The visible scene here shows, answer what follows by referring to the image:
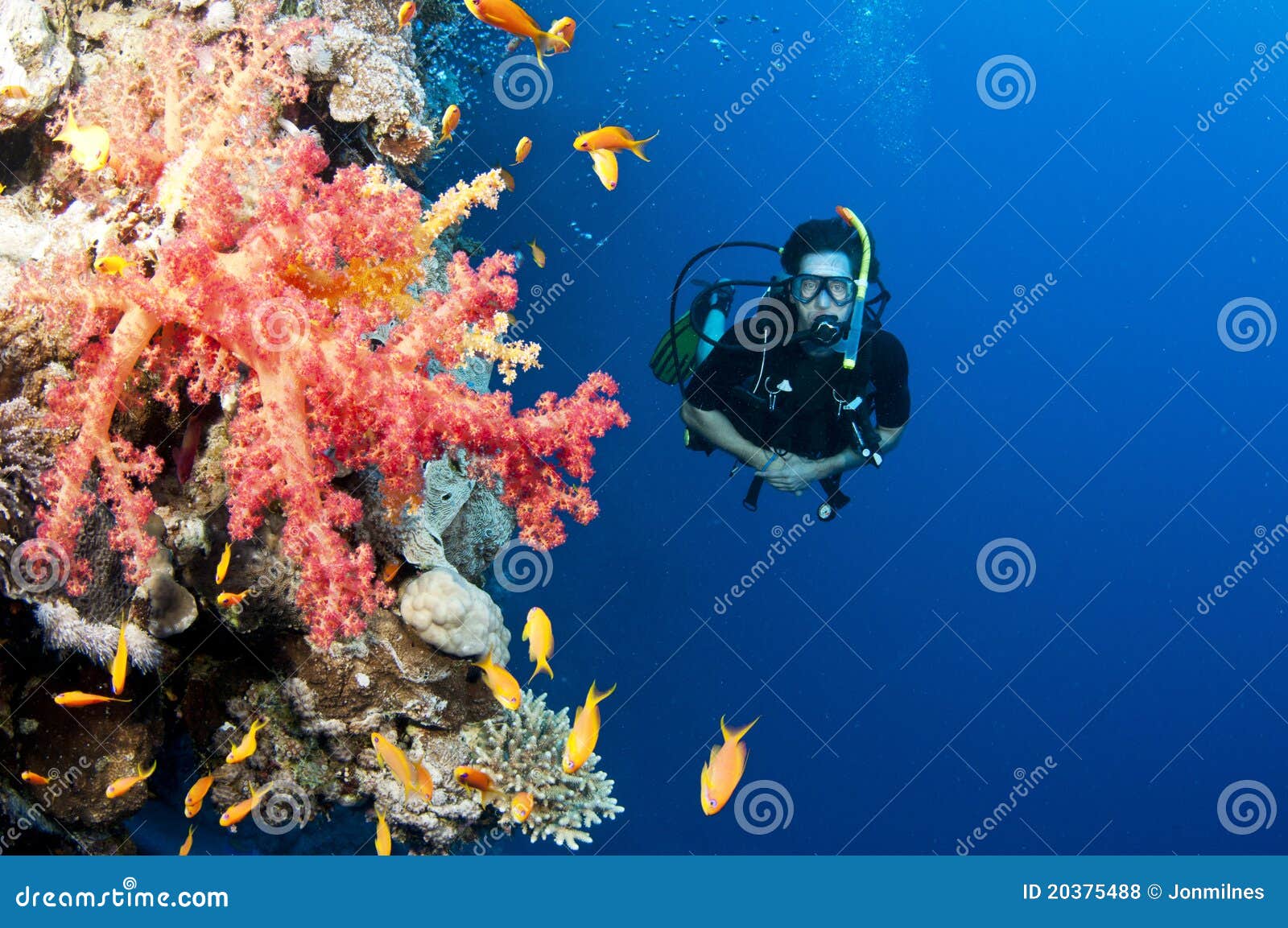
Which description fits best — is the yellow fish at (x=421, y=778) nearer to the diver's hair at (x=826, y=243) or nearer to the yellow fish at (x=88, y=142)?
the yellow fish at (x=88, y=142)

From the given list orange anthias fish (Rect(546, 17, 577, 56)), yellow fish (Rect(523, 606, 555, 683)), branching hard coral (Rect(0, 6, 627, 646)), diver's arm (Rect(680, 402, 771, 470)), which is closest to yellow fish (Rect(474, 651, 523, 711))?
yellow fish (Rect(523, 606, 555, 683))

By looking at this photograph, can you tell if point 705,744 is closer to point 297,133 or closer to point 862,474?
point 862,474

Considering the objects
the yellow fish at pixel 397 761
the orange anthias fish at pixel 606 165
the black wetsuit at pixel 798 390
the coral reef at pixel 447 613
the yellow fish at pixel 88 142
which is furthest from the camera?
the black wetsuit at pixel 798 390

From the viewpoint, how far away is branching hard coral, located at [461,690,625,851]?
13.4ft

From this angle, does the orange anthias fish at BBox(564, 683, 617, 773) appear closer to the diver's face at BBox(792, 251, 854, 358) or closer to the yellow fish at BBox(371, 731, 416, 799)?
the yellow fish at BBox(371, 731, 416, 799)

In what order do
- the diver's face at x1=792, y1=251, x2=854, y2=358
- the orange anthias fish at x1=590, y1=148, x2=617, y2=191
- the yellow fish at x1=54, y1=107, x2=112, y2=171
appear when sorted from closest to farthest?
the yellow fish at x1=54, y1=107, x2=112, y2=171, the orange anthias fish at x1=590, y1=148, x2=617, y2=191, the diver's face at x1=792, y1=251, x2=854, y2=358

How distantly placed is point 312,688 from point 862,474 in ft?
66.1

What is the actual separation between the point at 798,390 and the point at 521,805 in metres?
3.67

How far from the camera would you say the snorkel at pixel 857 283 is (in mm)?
4992

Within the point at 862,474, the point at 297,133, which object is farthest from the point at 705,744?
the point at 297,133

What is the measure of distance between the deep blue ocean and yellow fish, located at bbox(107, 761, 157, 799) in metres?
8.89

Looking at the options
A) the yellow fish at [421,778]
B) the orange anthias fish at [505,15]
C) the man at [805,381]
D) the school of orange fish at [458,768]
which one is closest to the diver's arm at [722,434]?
the man at [805,381]

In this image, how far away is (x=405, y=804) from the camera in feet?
12.8

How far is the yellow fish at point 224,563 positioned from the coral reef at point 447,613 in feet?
2.61
